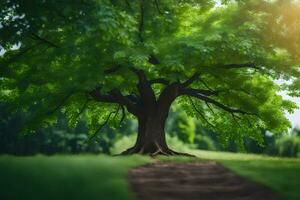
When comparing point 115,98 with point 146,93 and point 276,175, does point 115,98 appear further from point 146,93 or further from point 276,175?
point 276,175

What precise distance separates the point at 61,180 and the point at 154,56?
1193cm

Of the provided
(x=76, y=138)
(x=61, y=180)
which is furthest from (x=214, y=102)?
(x=76, y=138)

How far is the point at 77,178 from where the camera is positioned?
11.7 m

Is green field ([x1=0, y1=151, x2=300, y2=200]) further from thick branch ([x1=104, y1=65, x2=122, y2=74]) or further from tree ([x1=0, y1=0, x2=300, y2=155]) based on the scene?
thick branch ([x1=104, y1=65, x2=122, y2=74])

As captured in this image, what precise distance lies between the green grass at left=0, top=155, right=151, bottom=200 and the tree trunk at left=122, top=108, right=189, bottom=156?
30.7 ft

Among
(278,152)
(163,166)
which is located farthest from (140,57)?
(278,152)

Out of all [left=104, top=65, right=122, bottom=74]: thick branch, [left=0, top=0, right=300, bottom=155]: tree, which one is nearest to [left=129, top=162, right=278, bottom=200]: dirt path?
[left=0, top=0, right=300, bottom=155]: tree

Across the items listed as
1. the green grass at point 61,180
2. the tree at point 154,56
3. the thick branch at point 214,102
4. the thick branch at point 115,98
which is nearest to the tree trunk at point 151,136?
the tree at point 154,56

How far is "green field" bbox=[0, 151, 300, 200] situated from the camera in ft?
33.7

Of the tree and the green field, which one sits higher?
the tree

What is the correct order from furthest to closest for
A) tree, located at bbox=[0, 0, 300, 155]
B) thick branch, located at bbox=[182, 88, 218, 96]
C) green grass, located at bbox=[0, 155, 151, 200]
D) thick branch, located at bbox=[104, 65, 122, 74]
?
thick branch, located at bbox=[182, 88, 218, 96]
thick branch, located at bbox=[104, 65, 122, 74]
tree, located at bbox=[0, 0, 300, 155]
green grass, located at bbox=[0, 155, 151, 200]

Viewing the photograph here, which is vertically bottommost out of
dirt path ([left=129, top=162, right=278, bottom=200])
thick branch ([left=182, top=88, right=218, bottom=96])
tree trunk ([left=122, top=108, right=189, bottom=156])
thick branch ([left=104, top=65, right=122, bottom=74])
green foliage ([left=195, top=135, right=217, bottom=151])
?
dirt path ([left=129, top=162, right=278, bottom=200])

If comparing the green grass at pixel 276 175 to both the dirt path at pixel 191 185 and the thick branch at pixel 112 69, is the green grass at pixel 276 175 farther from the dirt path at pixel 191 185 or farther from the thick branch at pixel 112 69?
the thick branch at pixel 112 69

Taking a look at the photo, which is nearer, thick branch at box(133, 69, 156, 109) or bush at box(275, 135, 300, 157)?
thick branch at box(133, 69, 156, 109)
